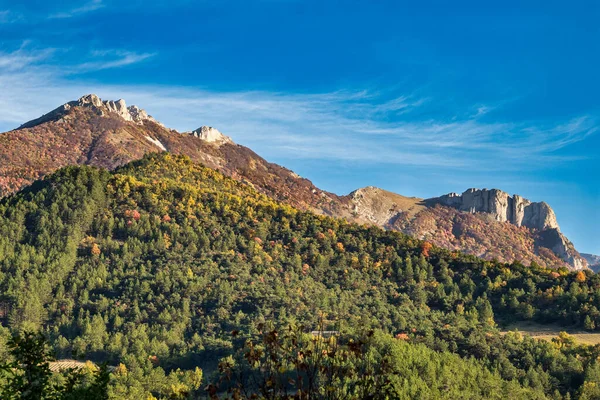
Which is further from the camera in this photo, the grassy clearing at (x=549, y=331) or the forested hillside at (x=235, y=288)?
the grassy clearing at (x=549, y=331)

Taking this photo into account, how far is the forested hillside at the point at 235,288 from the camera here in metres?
72.2

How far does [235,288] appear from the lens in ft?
347

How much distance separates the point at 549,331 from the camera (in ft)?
301

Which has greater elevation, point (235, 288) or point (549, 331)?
point (235, 288)

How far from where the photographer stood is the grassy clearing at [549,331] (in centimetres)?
8600

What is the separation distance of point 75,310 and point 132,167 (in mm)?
58632

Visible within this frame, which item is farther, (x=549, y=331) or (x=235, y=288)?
(x=235, y=288)

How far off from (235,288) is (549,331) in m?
54.7

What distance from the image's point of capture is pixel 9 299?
92.4 meters

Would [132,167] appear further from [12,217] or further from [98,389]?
[98,389]

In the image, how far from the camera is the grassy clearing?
86000mm

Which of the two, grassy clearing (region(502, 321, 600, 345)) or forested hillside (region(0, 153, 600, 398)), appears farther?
grassy clearing (region(502, 321, 600, 345))

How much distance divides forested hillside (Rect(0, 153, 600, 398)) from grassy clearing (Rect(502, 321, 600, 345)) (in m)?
1.68

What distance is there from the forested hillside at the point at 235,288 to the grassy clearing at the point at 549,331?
1.68m
